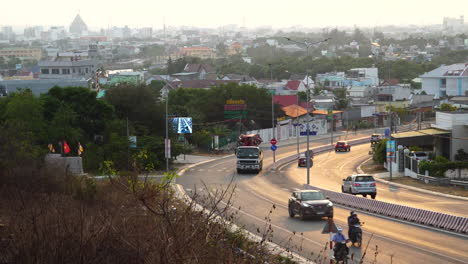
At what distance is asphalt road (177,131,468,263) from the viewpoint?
22.6 m

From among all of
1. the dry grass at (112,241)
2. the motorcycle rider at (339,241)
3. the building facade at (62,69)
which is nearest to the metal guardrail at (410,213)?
the motorcycle rider at (339,241)

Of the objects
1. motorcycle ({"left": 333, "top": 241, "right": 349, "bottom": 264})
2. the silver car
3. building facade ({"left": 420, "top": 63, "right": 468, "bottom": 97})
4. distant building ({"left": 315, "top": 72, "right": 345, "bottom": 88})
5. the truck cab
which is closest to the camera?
motorcycle ({"left": 333, "top": 241, "right": 349, "bottom": 264})

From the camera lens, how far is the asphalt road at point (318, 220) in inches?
888

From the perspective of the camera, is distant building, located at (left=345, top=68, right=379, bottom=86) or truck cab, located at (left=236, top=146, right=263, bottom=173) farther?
distant building, located at (left=345, top=68, right=379, bottom=86)

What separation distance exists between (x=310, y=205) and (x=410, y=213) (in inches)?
147

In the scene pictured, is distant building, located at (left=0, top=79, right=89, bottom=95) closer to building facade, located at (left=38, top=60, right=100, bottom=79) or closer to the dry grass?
building facade, located at (left=38, top=60, right=100, bottom=79)

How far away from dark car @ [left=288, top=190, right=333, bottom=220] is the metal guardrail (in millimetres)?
2500

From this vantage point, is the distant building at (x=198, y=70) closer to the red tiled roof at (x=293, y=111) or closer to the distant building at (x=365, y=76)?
the distant building at (x=365, y=76)

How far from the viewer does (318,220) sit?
29.8 metres

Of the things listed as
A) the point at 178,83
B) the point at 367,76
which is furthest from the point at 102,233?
the point at 367,76

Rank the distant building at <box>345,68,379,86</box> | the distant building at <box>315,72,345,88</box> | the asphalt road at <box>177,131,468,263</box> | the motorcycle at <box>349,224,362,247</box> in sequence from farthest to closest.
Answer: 1. the distant building at <box>315,72,345,88</box>
2. the distant building at <box>345,68,379,86</box>
3. the motorcycle at <box>349,224,362,247</box>
4. the asphalt road at <box>177,131,468,263</box>

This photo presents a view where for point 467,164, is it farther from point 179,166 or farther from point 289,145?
point 289,145

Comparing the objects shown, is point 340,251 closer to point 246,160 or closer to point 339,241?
point 339,241

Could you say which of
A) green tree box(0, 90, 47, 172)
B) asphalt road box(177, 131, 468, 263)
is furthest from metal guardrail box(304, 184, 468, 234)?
green tree box(0, 90, 47, 172)
